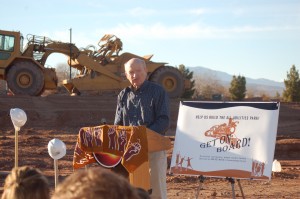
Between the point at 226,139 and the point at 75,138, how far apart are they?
36.9ft

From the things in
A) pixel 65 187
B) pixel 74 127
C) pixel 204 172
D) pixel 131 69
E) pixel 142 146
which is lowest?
pixel 74 127

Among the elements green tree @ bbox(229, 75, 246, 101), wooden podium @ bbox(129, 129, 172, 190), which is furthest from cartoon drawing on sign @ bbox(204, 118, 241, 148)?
green tree @ bbox(229, 75, 246, 101)

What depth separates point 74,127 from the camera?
72.2ft

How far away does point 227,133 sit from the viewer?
680 cm

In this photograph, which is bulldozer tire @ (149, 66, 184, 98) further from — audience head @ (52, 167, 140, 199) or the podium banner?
audience head @ (52, 167, 140, 199)

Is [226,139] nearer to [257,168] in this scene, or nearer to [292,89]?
[257,168]

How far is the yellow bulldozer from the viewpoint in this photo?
2378 cm

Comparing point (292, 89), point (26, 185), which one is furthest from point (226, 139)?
point (292, 89)

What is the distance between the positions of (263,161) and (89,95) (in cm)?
2005

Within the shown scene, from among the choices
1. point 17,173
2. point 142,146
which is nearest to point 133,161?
point 142,146

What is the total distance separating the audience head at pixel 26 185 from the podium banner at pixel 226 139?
14.2 ft

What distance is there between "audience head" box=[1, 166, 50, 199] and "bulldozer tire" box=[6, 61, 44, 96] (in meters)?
21.7

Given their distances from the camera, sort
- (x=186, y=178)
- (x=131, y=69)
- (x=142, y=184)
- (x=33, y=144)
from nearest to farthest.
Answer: (x=142, y=184)
(x=131, y=69)
(x=186, y=178)
(x=33, y=144)

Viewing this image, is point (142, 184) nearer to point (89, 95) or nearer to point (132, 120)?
point (132, 120)
